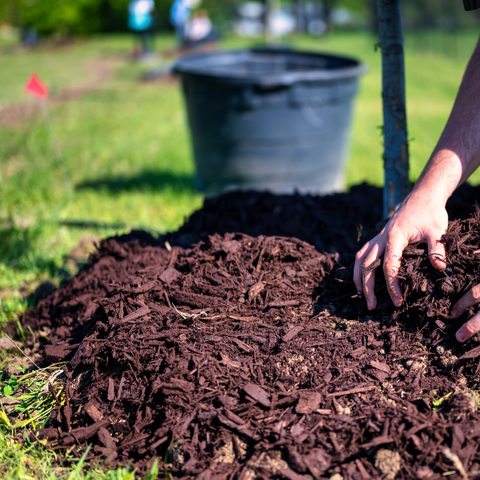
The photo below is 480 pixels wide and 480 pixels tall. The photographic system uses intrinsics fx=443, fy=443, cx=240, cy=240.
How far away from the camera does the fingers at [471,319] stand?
5.67ft

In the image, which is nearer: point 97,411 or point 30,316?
point 97,411

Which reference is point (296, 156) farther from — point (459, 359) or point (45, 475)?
point (45, 475)

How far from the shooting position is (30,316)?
8.92 feet

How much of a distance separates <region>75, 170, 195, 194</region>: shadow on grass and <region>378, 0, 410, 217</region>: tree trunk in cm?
336

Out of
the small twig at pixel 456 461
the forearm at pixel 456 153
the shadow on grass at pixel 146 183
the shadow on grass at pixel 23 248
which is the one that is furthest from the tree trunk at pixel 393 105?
the shadow on grass at pixel 146 183

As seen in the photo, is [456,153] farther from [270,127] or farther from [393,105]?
[270,127]

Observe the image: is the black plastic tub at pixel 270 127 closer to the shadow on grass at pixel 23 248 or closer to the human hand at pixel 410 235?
the shadow on grass at pixel 23 248

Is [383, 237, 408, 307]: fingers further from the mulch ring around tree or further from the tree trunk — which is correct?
the tree trunk

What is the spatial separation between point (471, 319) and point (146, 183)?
485 cm

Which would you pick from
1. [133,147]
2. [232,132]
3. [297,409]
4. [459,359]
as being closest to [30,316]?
[297,409]

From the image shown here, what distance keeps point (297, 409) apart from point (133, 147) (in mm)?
6744

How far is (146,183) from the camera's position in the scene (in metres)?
5.94

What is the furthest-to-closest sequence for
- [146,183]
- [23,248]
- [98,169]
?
1. [98,169]
2. [146,183]
3. [23,248]

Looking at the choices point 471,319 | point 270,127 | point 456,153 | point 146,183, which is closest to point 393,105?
point 456,153
